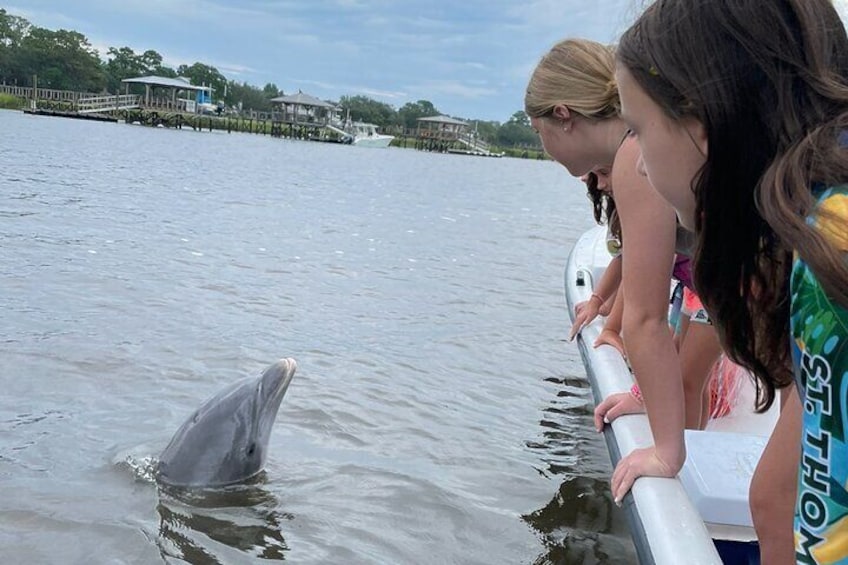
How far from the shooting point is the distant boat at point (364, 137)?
293 ft

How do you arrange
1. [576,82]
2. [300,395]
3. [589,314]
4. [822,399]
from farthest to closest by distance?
1. [300,395]
2. [589,314]
3. [576,82]
4. [822,399]

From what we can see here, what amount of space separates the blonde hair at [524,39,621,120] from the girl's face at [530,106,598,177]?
4 cm

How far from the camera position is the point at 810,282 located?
1.29 meters

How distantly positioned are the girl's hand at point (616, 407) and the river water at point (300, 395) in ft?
2.13

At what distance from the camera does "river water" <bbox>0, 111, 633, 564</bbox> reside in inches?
138

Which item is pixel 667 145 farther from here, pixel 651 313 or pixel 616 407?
pixel 616 407

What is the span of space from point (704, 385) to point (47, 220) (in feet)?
32.9

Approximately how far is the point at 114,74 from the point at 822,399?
10855cm

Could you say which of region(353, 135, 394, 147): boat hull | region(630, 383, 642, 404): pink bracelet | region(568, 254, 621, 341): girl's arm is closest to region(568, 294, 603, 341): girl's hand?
region(568, 254, 621, 341): girl's arm

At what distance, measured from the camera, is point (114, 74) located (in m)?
100

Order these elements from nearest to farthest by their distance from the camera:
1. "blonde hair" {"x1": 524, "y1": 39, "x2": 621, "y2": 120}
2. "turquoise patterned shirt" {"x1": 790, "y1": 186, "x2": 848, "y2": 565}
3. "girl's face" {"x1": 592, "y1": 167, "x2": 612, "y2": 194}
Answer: "turquoise patterned shirt" {"x1": 790, "y1": 186, "x2": 848, "y2": 565}, "blonde hair" {"x1": 524, "y1": 39, "x2": 621, "y2": 120}, "girl's face" {"x1": 592, "y1": 167, "x2": 612, "y2": 194}

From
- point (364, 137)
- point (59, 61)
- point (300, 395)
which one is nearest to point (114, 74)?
point (59, 61)

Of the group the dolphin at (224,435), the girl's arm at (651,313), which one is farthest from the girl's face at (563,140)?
the dolphin at (224,435)

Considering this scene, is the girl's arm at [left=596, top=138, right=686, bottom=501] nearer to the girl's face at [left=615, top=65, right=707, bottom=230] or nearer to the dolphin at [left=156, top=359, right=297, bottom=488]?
the girl's face at [left=615, top=65, right=707, bottom=230]
